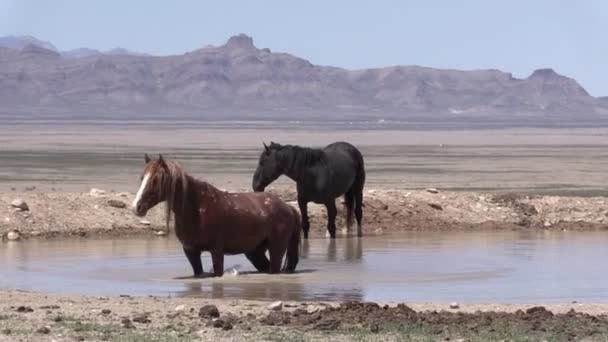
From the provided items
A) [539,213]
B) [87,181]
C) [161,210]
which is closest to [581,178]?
[87,181]

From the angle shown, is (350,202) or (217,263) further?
(350,202)

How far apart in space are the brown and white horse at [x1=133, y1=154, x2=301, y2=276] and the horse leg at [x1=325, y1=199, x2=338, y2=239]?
15.0ft

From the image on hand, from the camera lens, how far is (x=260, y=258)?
1680cm

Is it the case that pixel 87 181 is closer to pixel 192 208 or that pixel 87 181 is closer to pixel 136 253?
pixel 136 253

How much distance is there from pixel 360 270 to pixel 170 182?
2.68 m

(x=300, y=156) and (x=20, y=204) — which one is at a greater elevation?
(x=300, y=156)

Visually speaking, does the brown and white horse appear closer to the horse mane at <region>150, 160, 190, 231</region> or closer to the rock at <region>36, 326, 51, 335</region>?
the horse mane at <region>150, 160, 190, 231</region>

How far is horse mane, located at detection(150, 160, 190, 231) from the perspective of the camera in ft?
51.2

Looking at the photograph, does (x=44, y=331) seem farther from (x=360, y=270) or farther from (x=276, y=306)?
(x=360, y=270)

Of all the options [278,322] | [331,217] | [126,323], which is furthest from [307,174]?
[126,323]

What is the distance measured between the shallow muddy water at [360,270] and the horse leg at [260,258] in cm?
15

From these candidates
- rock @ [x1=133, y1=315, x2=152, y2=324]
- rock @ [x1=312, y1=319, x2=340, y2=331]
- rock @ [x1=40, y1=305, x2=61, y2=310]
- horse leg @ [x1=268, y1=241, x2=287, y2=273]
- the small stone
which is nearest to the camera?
rock @ [x1=312, y1=319, x2=340, y2=331]

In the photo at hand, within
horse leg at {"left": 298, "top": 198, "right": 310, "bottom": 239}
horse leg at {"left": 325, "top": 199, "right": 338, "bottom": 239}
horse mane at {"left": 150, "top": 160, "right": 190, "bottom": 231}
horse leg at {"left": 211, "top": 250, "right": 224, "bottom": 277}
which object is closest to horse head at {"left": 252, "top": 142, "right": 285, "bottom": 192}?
horse leg at {"left": 298, "top": 198, "right": 310, "bottom": 239}

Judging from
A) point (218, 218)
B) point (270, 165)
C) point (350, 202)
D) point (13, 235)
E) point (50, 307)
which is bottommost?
point (13, 235)
